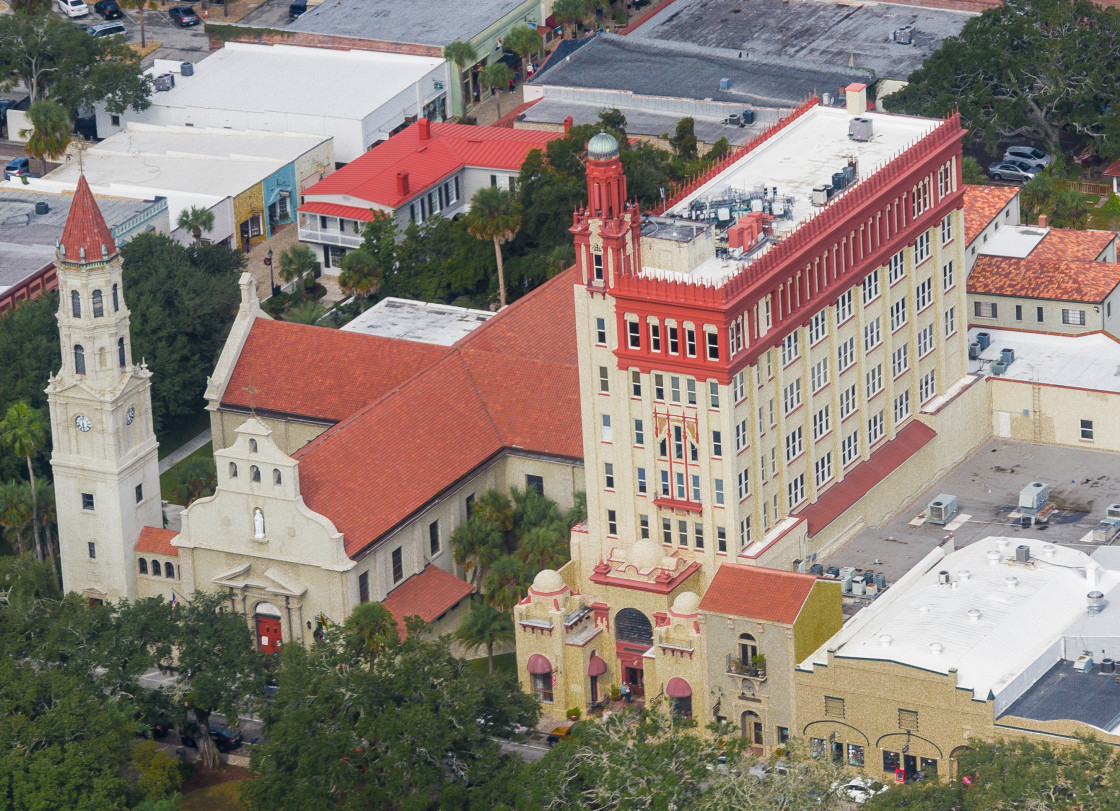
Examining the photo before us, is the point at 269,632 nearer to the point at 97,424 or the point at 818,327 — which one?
the point at 97,424

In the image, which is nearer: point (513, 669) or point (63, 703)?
point (63, 703)

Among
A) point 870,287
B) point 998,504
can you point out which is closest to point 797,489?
point 870,287

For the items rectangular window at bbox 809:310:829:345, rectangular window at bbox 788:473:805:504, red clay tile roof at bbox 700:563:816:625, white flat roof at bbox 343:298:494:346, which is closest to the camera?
red clay tile roof at bbox 700:563:816:625

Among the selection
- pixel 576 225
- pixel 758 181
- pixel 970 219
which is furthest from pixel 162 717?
pixel 970 219

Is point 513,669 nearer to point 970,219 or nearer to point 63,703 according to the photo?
Result: point 63,703

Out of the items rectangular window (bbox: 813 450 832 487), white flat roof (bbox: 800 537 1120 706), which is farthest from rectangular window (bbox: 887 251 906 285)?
white flat roof (bbox: 800 537 1120 706)

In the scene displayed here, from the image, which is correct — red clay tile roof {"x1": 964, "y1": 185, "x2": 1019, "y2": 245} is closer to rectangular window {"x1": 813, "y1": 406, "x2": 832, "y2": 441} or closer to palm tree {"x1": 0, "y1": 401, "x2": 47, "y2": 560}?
rectangular window {"x1": 813, "y1": 406, "x2": 832, "y2": 441}
